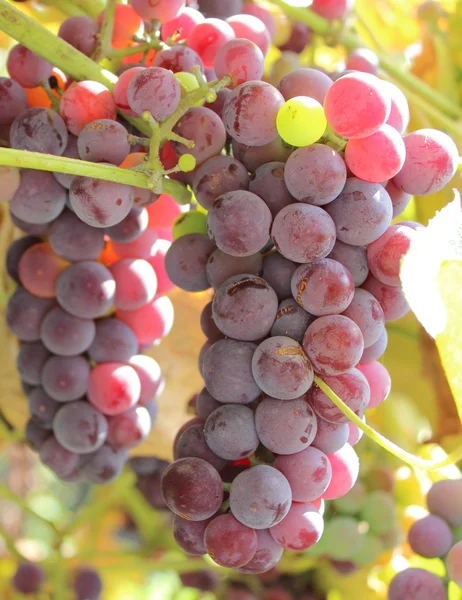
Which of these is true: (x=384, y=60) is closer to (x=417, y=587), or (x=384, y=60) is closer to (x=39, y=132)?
(x=39, y=132)

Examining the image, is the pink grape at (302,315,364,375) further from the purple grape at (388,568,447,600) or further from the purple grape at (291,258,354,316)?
the purple grape at (388,568,447,600)

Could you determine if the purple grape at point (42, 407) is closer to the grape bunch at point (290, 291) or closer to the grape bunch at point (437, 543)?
the grape bunch at point (290, 291)

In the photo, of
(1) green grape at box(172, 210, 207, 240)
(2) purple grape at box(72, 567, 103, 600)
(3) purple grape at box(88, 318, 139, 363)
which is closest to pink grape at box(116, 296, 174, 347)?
(3) purple grape at box(88, 318, 139, 363)

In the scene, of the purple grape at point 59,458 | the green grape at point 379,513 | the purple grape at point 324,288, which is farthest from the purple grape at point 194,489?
the green grape at point 379,513

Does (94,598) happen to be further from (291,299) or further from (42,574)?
(291,299)

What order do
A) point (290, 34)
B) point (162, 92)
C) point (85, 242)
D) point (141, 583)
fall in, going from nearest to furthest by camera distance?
point (162, 92), point (85, 242), point (290, 34), point (141, 583)

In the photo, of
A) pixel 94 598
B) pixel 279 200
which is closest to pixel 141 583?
pixel 94 598

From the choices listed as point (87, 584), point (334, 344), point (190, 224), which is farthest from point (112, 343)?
point (87, 584)
